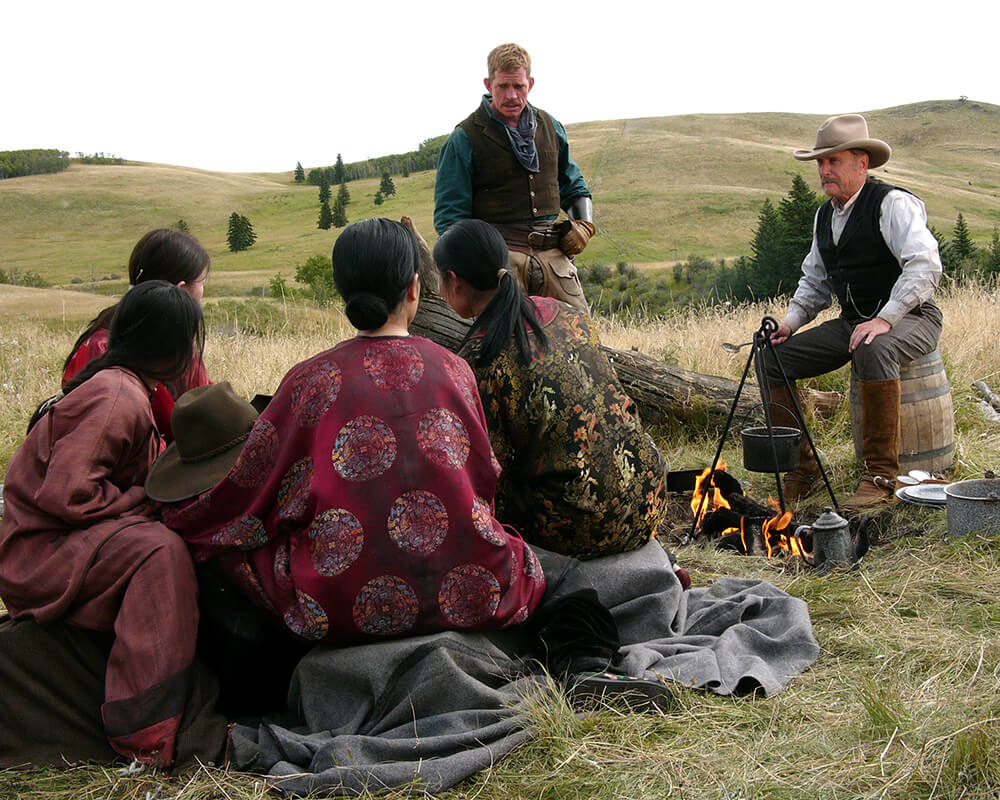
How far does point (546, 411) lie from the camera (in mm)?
2867

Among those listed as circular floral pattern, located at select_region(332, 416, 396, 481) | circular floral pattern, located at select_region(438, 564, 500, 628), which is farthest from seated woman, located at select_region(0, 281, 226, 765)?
circular floral pattern, located at select_region(438, 564, 500, 628)

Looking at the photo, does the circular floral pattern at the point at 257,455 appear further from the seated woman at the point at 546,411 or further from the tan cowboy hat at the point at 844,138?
the tan cowboy hat at the point at 844,138

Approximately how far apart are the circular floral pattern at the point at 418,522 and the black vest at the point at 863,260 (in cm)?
348

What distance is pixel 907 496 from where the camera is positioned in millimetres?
4418

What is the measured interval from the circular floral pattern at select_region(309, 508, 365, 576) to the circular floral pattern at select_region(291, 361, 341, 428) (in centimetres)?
27

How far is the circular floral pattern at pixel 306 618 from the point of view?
238cm

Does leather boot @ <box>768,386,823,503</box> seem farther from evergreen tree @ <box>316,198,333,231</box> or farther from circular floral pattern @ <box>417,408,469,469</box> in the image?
evergreen tree @ <box>316,198,333,231</box>

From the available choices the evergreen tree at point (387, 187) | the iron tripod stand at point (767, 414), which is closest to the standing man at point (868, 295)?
the iron tripod stand at point (767, 414)

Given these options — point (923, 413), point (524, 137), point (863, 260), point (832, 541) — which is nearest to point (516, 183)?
point (524, 137)

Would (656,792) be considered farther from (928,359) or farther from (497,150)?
(497,150)

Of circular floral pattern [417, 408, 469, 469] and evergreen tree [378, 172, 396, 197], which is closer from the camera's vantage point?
circular floral pattern [417, 408, 469, 469]

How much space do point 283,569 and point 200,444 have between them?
0.51 meters

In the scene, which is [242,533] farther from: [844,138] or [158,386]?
[844,138]

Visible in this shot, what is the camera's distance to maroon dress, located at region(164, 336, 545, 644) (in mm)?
2363
